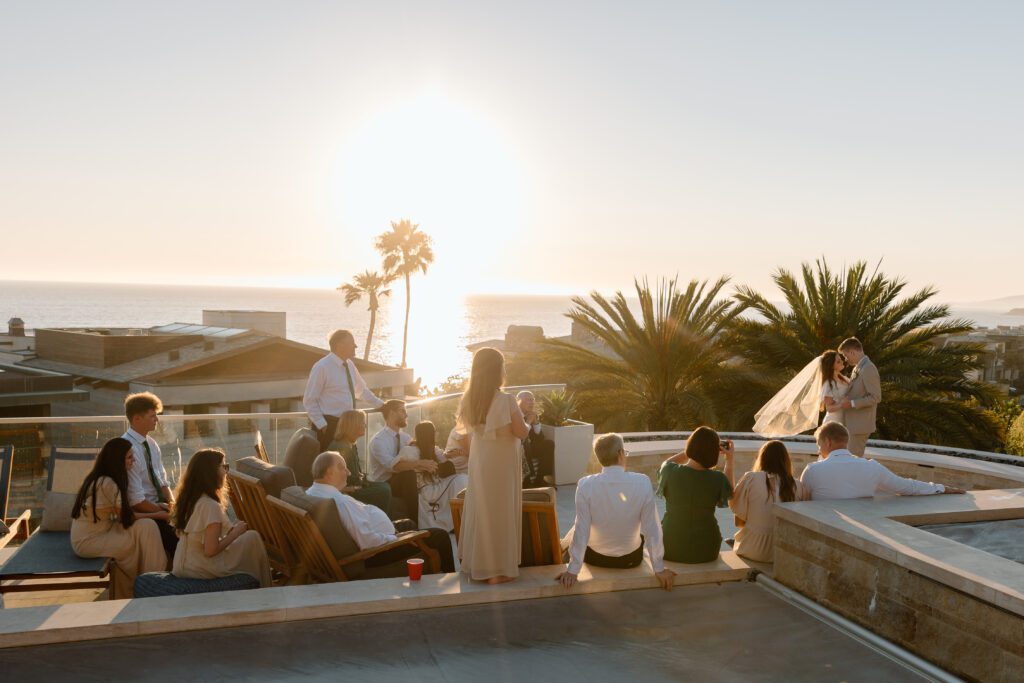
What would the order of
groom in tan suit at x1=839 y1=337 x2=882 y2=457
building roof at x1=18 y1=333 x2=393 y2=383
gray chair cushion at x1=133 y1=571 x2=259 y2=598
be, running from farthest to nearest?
building roof at x1=18 y1=333 x2=393 y2=383
groom in tan suit at x1=839 y1=337 x2=882 y2=457
gray chair cushion at x1=133 y1=571 x2=259 y2=598

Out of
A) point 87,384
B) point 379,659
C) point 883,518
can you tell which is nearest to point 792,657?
point 883,518

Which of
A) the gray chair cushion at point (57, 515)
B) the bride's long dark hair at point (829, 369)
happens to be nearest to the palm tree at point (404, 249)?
the bride's long dark hair at point (829, 369)

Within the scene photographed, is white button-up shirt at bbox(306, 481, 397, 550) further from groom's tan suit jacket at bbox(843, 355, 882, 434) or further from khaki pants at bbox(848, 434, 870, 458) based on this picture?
khaki pants at bbox(848, 434, 870, 458)

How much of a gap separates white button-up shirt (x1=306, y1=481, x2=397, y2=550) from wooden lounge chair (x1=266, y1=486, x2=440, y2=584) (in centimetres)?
5

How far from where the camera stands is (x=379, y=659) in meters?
4.39

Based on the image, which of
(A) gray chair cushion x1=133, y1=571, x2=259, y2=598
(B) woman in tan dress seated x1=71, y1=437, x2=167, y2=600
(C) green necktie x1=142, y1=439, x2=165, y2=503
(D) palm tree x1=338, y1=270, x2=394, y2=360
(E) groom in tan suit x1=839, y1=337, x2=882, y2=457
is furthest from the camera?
(D) palm tree x1=338, y1=270, x2=394, y2=360

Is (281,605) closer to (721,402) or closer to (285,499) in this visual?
(285,499)

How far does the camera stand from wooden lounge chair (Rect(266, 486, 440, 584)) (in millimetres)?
5441

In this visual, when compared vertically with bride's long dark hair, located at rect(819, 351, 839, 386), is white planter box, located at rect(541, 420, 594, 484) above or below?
below

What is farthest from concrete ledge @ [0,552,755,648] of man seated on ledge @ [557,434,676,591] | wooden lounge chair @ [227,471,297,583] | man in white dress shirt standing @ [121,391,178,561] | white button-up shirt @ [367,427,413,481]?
white button-up shirt @ [367,427,413,481]

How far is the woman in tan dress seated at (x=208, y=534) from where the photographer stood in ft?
17.4

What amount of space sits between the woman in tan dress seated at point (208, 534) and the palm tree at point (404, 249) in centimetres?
6039

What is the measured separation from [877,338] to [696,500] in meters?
14.1

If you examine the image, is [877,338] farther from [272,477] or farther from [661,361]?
[272,477]
